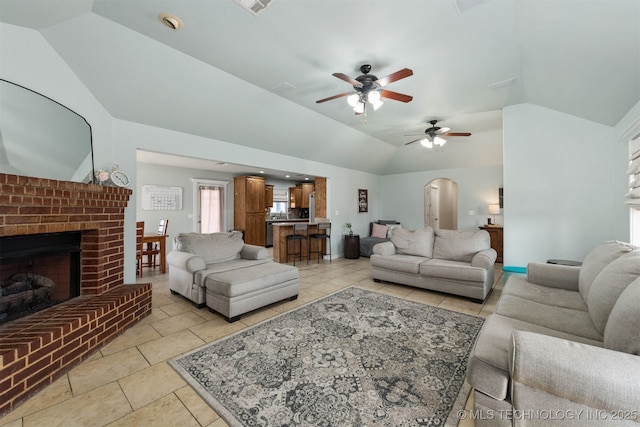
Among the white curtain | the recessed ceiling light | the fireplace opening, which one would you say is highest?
the recessed ceiling light

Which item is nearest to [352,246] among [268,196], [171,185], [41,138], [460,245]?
[460,245]

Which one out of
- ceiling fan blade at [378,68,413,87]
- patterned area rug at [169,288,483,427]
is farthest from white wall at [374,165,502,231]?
ceiling fan blade at [378,68,413,87]

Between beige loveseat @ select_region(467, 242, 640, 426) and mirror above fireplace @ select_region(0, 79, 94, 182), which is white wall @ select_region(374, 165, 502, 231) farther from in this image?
mirror above fireplace @ select_region(0, 79, 94, 182)

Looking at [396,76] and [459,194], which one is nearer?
[396,76]

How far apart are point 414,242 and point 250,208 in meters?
4.82

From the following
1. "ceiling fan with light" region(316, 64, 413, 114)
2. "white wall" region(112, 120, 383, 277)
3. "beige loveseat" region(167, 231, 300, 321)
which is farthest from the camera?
"white wall" region(112, 120, 383, 277)

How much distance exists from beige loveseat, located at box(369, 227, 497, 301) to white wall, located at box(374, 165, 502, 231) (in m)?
3.04

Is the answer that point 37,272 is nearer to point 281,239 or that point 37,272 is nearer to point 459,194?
point 281,239

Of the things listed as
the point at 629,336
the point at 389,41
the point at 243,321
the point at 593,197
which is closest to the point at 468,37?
the point at 389,41

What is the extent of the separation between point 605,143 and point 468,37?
271cm

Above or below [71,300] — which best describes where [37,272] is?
above

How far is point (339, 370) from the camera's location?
77.5 inches

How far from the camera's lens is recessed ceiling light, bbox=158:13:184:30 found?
85.4 inches

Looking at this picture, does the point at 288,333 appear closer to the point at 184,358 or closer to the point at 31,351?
the point at 184,358
